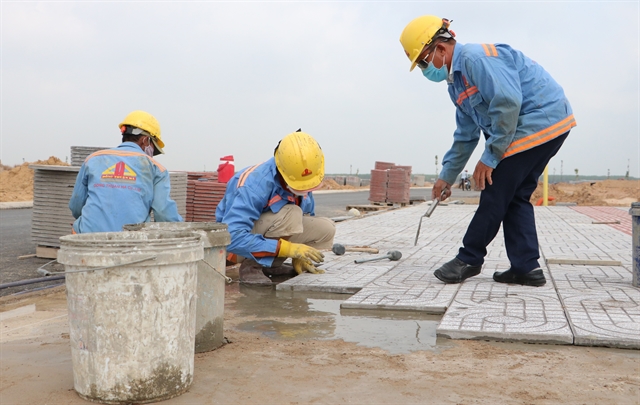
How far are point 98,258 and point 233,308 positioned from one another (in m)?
2.11

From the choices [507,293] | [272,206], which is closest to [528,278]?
[507,293]

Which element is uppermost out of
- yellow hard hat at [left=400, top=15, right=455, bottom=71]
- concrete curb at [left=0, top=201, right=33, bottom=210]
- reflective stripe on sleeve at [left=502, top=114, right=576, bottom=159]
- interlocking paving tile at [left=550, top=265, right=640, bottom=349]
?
yellow hard hat at [left=400, top=15, right=455, bottom=71]

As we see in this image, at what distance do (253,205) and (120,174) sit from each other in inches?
44.8

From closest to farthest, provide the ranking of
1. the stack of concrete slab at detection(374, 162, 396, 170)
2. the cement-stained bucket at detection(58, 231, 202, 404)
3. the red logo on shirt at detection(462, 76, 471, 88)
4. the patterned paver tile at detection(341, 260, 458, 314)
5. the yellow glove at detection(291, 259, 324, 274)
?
the cement-stained bucket at detection(58, 231, 202, 404), the patterned paver tile at detection(341, 260, 458, 314), the red logo on shirt at detection(462, 76, 471, 88), the yellow glove at detection(291, 259, 324, 274), the stack of concrete slab at detection(374, 162, 396, 170)

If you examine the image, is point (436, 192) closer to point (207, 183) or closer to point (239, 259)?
point (239, 259)

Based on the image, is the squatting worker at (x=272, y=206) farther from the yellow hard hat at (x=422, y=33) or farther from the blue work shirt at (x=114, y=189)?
the yellow hard hat at (x=422, y=33)

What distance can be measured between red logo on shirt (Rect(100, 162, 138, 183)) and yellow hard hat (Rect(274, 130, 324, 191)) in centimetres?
125

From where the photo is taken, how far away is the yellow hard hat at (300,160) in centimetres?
503

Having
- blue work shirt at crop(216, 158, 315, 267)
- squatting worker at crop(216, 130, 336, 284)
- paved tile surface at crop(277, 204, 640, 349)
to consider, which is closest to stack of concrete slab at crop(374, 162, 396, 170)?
paved tile surface at crop(277, 204, 640, 349)

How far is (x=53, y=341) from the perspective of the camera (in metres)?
3.64

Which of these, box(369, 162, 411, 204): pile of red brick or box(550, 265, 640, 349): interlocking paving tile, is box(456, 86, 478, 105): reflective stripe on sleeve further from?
box(369, 162, 411, 204): pile of red brick

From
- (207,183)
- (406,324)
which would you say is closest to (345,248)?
(207,183)

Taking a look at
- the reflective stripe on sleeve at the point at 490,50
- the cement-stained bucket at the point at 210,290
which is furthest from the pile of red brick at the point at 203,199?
the cement-stained bucket at the point at 210,290

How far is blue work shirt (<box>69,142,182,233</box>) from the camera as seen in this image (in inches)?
170
